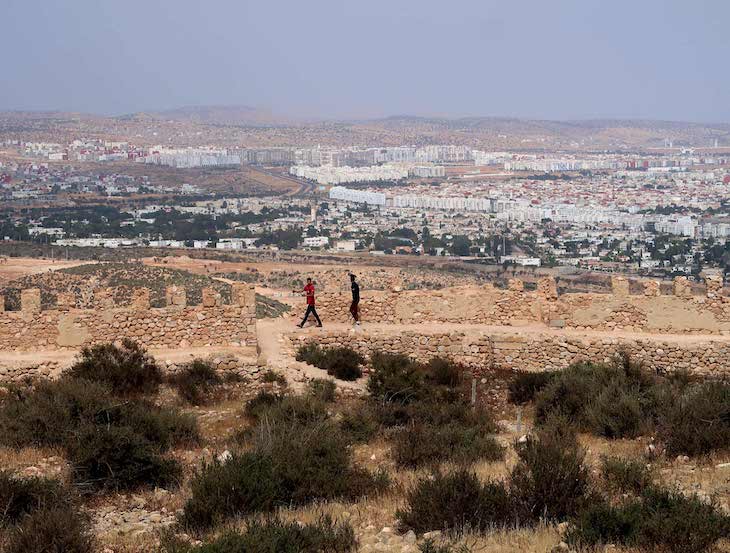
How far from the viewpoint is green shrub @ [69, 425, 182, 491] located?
9406 mm

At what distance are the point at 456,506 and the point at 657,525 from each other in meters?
1.56

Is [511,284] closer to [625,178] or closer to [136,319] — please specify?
[136,319]

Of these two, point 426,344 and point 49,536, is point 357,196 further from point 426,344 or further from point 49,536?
point 49,536

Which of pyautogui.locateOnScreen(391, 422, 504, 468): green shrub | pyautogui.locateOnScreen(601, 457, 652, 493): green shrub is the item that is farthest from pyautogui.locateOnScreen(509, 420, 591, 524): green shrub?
pyautogui.locateOnScreen(391, 422, 504, 468): green shrub

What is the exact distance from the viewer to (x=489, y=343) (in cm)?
1658

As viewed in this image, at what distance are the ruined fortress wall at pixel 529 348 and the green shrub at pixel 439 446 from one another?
536 centimetres

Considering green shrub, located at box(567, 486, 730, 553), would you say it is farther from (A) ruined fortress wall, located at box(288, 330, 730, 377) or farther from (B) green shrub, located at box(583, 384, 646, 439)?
(A) ruined fortress wall, located at box(288, 330, 730, 377)

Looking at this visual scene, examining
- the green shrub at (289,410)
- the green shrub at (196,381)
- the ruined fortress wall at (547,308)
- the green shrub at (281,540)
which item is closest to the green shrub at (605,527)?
the green shrub at (281,540)

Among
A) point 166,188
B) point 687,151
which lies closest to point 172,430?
point 166,188

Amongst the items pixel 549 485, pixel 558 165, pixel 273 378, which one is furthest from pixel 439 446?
pixel 558 165

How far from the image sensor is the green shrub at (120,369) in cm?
1363

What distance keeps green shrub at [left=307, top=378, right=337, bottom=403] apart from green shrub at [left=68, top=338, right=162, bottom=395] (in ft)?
7.50

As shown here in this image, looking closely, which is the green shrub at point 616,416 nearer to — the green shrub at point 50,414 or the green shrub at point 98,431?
the green shrub at point 98,431

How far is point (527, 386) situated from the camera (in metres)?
15.1
